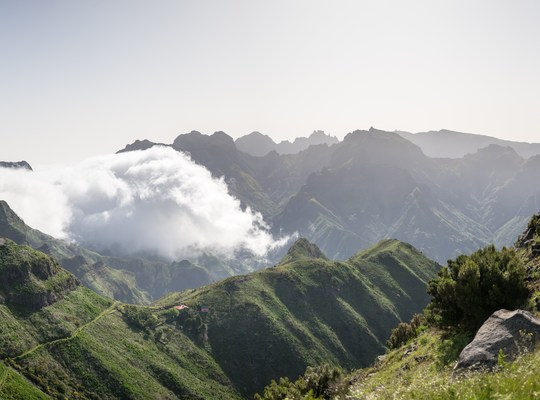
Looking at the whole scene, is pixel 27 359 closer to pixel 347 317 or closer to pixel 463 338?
pixel 463 338

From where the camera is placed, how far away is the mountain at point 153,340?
11288 centimetres

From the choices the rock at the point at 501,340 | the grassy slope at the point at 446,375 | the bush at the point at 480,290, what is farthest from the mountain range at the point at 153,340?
the rock at the point at 501,340

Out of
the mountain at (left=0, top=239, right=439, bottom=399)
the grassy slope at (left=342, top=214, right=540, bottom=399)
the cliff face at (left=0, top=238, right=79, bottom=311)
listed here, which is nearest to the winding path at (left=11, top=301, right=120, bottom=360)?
the mountain at (left=0, top=239, right=439, bottom=399)

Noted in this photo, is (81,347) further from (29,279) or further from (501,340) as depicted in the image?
(501,340)

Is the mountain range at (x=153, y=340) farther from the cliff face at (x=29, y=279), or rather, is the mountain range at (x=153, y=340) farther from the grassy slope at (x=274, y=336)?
the grassy slope at (x=274, y=336)

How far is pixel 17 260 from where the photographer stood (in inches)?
5787

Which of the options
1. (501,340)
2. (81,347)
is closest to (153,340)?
(81,347)

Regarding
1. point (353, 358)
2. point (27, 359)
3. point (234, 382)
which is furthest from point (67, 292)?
point (353, 358)

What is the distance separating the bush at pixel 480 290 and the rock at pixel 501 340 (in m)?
6.88

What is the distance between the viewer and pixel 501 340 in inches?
738

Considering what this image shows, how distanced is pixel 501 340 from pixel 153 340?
493ft

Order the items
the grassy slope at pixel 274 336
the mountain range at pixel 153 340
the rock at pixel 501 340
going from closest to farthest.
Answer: the rock at pixel 501 340, the mountain range at pixel 153 340, the grassy slope at pixel 274 336

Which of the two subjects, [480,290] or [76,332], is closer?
[480,290]

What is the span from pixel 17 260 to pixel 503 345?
16944cm
